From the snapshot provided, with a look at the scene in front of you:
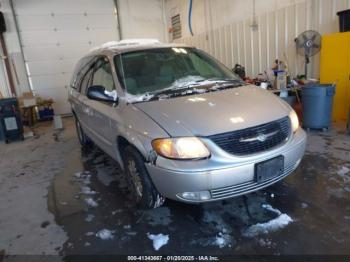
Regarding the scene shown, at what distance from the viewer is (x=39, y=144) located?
5.51 m

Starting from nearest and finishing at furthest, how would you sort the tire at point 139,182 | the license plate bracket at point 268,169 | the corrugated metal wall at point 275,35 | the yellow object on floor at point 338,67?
the license plate bracket at point 268,169 < the tire at point 139,182 < the yellow object on floor at point 338,67 < the corrugated metal wall at point 275,35

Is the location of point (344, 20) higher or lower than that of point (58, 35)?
lower

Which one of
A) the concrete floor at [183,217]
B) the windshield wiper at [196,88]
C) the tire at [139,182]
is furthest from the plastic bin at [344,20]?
the tire at [139,182]

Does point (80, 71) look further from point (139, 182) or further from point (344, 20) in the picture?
point (344, 20)

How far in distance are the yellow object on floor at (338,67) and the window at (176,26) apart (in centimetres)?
529

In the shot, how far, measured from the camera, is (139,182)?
2.46 meters

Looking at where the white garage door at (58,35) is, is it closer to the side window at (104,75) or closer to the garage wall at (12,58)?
the garage wall at (12,58)

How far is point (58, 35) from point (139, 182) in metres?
7.41

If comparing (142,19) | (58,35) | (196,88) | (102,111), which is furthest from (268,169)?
(142,19)

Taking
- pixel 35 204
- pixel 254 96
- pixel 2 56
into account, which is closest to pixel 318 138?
pixel 254 96

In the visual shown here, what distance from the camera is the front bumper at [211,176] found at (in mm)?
1937

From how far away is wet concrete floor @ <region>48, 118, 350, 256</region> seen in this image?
2020 millimetres

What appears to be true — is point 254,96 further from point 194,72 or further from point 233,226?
point 233,226

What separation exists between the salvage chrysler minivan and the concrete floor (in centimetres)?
30
